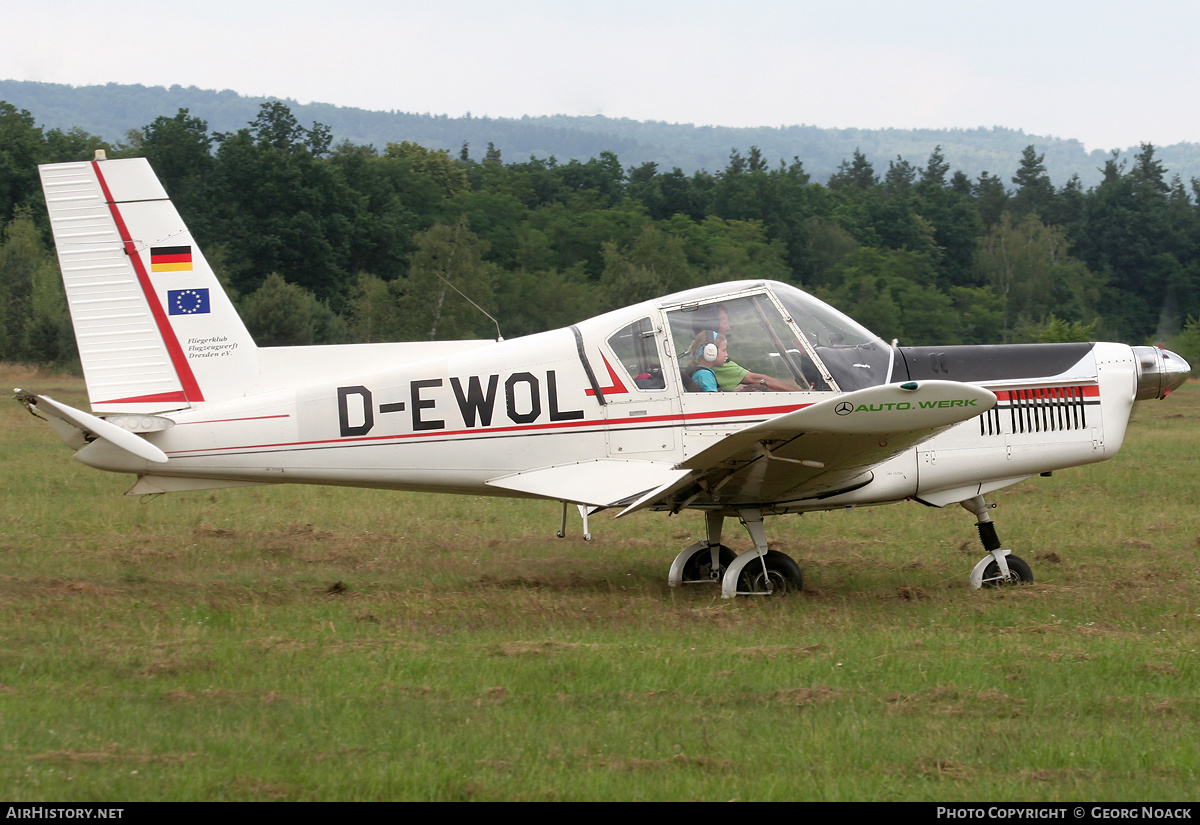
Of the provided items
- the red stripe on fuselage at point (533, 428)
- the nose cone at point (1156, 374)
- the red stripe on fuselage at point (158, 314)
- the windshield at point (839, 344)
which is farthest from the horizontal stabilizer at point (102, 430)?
the nose cone at point (1156, 374)

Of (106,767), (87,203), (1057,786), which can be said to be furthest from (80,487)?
(1057,786)

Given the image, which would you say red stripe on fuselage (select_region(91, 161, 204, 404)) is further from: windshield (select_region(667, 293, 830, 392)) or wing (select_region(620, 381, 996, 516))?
windshield (select_region(667, 293, 830, 392))

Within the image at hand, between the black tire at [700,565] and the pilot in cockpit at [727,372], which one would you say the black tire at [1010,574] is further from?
the pilot in cockpit at [727,372]

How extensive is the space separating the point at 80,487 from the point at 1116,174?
276 feet

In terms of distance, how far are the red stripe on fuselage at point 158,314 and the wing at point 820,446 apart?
3.46 m

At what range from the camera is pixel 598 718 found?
5.46 meters

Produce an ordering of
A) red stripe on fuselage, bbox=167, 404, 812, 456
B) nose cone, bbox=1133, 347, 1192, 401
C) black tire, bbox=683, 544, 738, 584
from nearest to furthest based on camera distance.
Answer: red stripe on fuselage, bbox=167, 404, 812, 456 < nose cone, bbox=1133, 347, 1192, 401 < black tire, bbox=683, 544, 738, 584

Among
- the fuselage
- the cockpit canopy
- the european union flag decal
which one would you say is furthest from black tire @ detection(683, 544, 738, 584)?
the european union flag decal

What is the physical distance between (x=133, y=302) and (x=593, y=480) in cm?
367

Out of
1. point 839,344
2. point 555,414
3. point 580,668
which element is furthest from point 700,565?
point 580,668

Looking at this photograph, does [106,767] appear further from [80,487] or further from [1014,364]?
[80,487]

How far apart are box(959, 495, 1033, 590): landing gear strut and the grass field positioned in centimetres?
19

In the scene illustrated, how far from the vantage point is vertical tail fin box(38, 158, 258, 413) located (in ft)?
27.4

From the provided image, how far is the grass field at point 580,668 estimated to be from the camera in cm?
472
